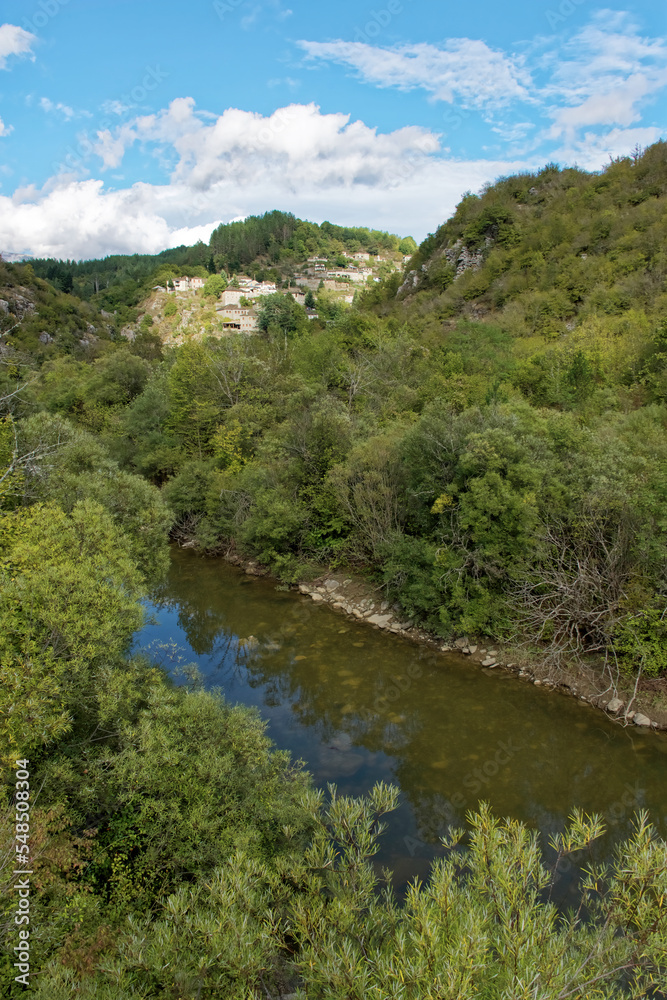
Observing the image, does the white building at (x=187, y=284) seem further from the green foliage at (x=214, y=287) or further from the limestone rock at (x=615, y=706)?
the limestone rock at (x=615, y=706)

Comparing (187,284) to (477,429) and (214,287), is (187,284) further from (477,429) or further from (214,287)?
(477,429)

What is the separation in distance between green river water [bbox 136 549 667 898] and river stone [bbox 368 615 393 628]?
453 mm

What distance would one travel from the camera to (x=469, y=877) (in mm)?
5008

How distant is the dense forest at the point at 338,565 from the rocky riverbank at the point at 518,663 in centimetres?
55

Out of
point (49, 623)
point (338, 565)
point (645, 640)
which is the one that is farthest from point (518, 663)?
point (49, 623)

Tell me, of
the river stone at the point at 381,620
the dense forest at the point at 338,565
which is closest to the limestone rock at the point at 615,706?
the dense forest at the point at 338,565

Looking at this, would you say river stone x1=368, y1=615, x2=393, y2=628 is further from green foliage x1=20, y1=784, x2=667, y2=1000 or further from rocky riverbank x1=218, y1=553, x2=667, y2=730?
green foliage x1=20, y1=784, x2=667, y2=1000

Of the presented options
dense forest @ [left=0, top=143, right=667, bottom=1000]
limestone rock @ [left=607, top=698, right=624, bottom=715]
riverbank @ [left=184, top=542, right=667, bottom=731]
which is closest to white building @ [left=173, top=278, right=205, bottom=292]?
dense forest @ [left=0, top=143, right=667, bottom=1000]

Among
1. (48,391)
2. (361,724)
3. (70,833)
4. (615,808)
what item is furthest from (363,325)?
(70,833)

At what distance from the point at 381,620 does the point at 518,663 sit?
539cm

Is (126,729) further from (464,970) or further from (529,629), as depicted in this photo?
(529,629)

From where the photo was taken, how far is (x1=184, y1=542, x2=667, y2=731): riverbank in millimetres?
14273

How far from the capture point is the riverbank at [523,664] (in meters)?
14.3

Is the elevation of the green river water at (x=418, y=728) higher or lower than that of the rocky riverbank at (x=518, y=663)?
lower
